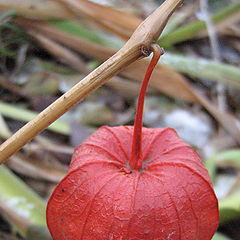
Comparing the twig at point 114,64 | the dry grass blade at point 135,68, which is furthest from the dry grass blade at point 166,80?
the twig at point 114,64

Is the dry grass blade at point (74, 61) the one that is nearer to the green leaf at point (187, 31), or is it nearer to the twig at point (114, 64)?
the green leaf at point (187, 31)

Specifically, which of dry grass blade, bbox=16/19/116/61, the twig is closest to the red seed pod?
the twig

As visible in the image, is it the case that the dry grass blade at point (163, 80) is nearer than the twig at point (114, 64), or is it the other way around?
the twig at point (114, 64)

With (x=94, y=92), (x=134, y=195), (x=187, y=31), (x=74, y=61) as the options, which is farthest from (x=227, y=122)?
(x=134, y=195)

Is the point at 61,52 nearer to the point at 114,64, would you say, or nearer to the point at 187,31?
the point at 187,31

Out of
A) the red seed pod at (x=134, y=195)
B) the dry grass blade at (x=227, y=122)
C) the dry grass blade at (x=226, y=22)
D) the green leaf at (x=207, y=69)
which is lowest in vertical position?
the red seed pod at (x=134, y=195)

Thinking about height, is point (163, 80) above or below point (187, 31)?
below

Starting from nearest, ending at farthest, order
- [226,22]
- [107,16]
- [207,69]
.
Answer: [107,16], [207,69], [226,22]
